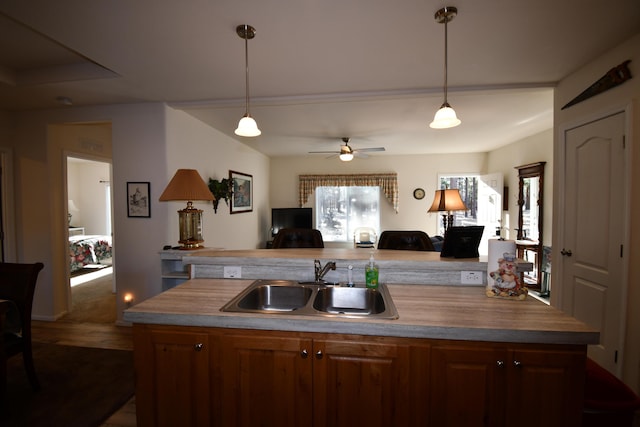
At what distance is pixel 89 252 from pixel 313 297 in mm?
6176

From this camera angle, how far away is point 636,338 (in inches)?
74.8

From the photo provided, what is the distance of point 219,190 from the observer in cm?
383

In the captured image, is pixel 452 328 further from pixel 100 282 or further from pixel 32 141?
pixel 100 282

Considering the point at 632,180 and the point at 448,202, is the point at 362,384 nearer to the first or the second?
the point at 632,180

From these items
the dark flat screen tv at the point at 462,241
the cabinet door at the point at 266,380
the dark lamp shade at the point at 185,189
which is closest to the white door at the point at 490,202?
the dark flat screen tv at the point at 462,241

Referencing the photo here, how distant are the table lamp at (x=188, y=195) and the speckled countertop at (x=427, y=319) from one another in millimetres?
1036

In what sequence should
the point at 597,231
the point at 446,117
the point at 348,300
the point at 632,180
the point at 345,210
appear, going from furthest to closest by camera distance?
the point at 345,210, the point at 597,231, the point at 632,180, the point at 446,117, the point at 348,300

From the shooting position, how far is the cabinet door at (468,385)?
44.4 inches

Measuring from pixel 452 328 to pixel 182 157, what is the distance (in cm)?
320

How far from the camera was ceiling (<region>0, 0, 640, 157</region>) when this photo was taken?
1.63 metres

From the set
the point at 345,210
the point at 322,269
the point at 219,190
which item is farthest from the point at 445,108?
the point at 345,210

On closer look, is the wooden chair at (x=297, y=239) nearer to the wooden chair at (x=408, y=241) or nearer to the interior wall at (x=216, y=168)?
the wooden chair at (x=408, y=241)

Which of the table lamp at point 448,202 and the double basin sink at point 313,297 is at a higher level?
the table lamp at point 448,202

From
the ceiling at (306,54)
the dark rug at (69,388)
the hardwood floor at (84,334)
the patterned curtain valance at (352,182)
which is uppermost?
the ceiling at (306,54)
